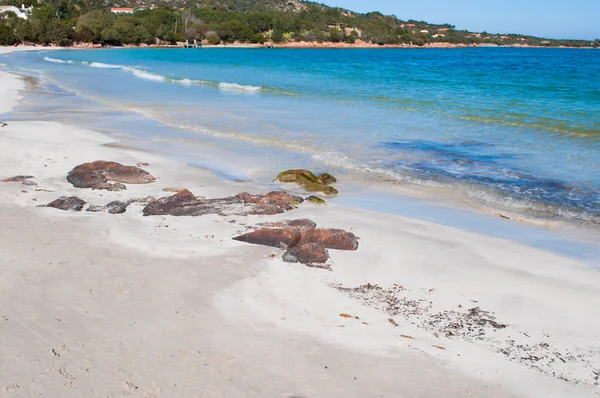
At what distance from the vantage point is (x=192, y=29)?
133375mm

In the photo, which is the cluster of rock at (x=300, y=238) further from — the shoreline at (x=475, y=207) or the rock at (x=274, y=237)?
the shoreline at (x=475, y=207)

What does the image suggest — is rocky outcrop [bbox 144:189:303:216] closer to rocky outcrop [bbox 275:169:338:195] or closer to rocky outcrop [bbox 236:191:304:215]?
rocky outcrop [bbox 236:191:304:215]

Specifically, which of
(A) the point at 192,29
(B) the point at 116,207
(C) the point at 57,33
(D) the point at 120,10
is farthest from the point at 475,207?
(D) the point at 120,10

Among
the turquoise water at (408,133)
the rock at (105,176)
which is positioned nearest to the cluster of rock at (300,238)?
the rock at (105,176)

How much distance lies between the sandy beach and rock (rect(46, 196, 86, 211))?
8.8 inches

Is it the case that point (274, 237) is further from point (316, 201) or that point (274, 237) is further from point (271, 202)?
point (316, 201)

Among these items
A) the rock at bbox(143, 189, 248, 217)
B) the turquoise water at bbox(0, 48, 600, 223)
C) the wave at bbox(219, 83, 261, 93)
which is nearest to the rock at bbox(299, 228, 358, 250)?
the rock at bbox(143, 189, 248, 217)

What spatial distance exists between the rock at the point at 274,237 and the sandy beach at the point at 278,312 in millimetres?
147

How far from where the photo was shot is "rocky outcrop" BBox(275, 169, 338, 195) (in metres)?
10.2

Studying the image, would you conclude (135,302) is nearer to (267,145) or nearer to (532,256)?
(532,256)

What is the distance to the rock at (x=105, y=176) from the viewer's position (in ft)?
32.0

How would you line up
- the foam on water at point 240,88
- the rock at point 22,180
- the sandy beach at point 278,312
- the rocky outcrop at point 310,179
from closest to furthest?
the sandy beach at point 278,312, the rock at point 22,180, the rocky outcrop at point 310,179, the foam on water at point 240,88

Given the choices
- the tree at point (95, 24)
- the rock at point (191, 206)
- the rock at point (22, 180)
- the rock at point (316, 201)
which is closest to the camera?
the rock at point (191, 206)

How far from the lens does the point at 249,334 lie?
16.3 ft
